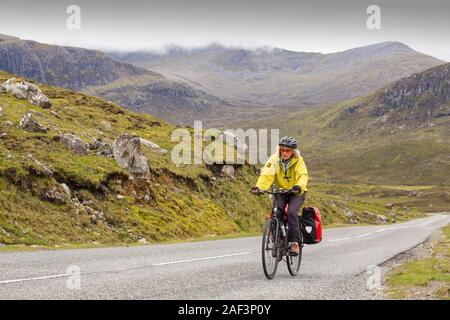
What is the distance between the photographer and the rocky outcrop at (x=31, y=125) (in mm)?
33875

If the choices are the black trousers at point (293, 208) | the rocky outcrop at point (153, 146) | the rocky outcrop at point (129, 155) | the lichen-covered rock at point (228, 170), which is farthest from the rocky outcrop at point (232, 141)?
the black trousers at point (293, 208)

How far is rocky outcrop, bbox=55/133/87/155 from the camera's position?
33666 millimetres

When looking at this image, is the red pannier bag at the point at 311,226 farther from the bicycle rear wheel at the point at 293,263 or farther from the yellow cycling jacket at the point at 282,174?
the yellow cycling jacket at the point at 282,174

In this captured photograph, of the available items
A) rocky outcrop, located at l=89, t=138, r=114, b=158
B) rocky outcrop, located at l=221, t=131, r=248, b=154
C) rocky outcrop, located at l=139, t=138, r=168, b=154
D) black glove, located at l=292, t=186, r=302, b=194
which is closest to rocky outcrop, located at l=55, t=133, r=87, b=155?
rocky outcrop, located at l=89, t=138, r=114, b=158

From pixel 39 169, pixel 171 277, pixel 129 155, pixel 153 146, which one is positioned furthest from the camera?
pixel 153 146

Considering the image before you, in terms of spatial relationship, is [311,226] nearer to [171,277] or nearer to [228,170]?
[171,277]

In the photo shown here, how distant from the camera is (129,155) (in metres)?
34.7

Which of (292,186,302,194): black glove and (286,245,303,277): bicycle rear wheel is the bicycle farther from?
(292,186,302,194): black glove

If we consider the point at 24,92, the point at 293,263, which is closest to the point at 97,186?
the point at 24,92

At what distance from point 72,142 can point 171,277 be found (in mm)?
24080

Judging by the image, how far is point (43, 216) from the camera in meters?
25.0

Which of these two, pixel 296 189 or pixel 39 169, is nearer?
pixel 296 189
